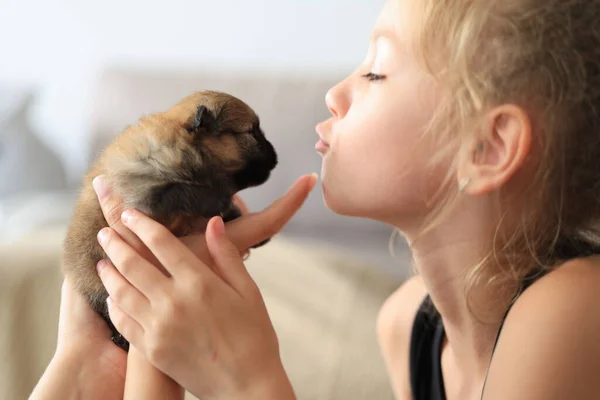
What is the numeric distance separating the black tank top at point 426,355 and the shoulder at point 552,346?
317 mm

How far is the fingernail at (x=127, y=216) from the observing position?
764 mm

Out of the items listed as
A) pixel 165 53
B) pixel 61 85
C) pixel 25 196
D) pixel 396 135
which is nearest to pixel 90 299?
pixel 396 135

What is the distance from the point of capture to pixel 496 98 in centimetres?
69

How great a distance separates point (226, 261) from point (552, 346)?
1.25 ft

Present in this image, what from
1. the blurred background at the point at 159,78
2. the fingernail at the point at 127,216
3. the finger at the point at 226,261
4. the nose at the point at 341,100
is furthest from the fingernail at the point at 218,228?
the blurred background at the point at 159,78

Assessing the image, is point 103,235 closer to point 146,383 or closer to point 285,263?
point 146,383

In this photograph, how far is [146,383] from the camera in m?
0.74

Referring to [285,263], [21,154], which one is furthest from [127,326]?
[21,154]

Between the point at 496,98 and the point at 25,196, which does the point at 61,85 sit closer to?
the point at 25,196

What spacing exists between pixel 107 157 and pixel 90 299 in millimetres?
207

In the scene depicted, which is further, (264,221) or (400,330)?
(400,330)

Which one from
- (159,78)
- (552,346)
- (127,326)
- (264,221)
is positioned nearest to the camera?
(552,346)

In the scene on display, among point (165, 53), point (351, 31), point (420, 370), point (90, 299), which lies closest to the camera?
point (90, 299)

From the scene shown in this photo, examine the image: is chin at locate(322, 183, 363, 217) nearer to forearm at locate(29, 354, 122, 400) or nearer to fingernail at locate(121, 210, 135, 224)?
fingernail at locate(121, 210, 135, 224)
